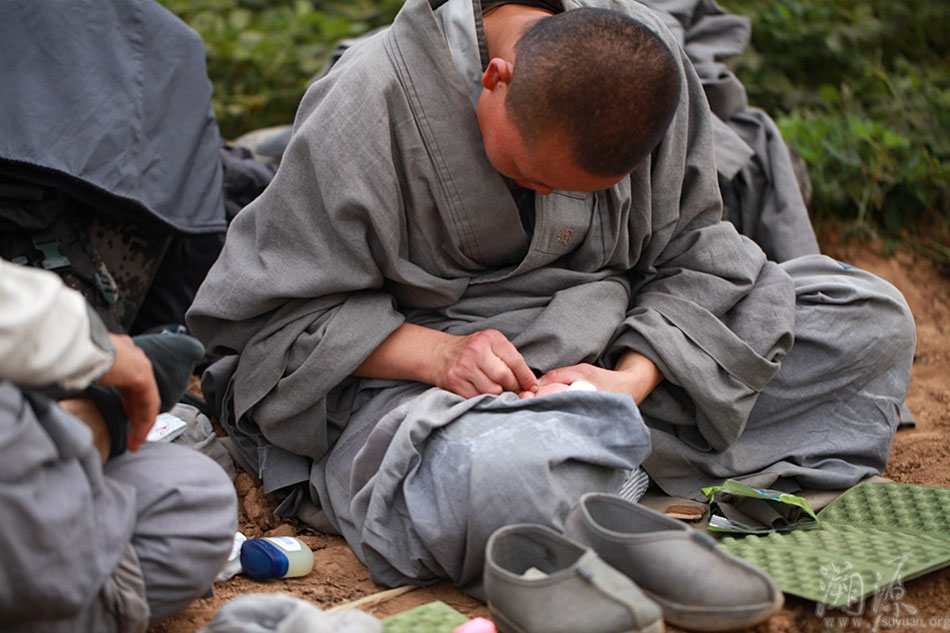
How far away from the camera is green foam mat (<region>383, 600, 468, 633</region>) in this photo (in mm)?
1705

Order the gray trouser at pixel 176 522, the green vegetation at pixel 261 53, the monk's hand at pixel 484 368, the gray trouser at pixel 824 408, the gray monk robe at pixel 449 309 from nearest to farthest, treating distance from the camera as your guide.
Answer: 1. the gray trouser at pixel 176 522
2. the gray monk robe at pixel 449 309
3. the monk's hand at pixel 484 368
4. the gray trouser at pixel 824 408
5. the green vegetation at pixel 261 53

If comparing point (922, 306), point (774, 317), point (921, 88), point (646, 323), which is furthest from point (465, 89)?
point (921, 88)

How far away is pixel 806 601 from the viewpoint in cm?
185

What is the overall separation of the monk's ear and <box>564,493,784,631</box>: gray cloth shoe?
91cm

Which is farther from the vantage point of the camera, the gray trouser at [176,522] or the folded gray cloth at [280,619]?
the gray trouser at [176,522]

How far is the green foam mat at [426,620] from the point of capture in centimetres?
171

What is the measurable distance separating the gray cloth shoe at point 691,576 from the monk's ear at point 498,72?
2.97ft

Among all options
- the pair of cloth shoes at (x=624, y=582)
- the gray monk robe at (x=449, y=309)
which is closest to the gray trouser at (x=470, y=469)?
the gray monk robe at (x=449, y=309)

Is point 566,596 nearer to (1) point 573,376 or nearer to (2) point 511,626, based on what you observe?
(2) point 511,626

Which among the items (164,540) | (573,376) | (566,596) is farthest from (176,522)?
(573,376)

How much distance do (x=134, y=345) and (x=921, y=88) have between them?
13.2 feet

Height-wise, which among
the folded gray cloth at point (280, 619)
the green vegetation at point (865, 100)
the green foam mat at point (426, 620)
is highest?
the folded gray cloth at point (280, 619)

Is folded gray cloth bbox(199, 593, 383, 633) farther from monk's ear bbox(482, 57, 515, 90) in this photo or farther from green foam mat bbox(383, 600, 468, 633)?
monk's ear bbox(482, 57, 515, 90)

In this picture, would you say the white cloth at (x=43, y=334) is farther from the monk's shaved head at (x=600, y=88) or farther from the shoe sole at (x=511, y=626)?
the monk's shaved head at (x=600, y=88)
